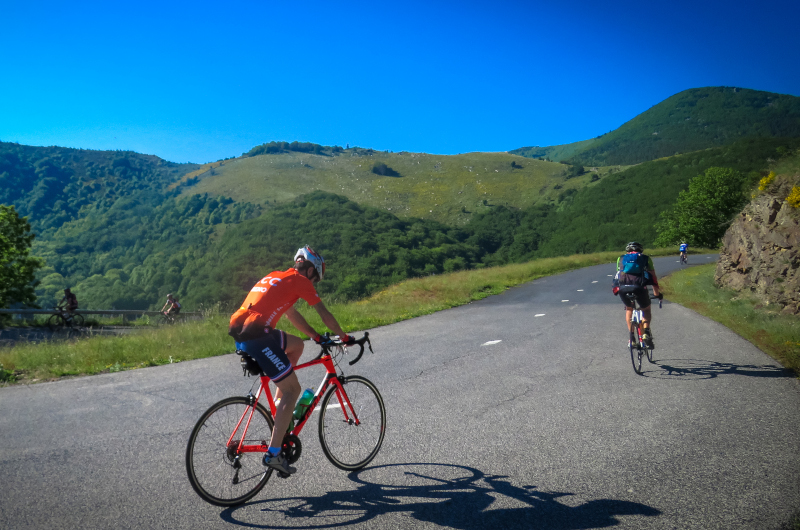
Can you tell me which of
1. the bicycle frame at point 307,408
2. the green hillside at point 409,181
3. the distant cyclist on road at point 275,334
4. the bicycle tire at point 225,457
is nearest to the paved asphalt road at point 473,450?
the bicycle tire at point 225,457

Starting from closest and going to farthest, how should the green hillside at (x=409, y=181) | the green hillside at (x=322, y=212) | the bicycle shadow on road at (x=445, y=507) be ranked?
the bicycle shadow on road at (x=445, y=507), the green hillside at (x=322, y=212), the green hillside at (x=409, y=181)

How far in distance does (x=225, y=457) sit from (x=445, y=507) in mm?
1692

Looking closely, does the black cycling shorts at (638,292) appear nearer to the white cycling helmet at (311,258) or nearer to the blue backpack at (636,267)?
the blue backpack at (636,267)

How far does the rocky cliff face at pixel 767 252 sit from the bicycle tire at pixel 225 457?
1348 cm

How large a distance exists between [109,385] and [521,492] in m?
6.28

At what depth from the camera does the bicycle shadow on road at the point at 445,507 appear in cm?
314

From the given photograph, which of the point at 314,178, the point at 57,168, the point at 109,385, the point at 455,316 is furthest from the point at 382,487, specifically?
the point at 57,168

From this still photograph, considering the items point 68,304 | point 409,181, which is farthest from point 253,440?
point 409,181

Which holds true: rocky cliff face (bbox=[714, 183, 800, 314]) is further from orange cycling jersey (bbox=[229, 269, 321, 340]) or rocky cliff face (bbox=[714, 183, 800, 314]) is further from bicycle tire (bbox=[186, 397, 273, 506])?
bicycle tire (bbox=[186, 397, 273, 506])

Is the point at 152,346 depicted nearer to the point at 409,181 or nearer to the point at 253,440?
the point at 253,440

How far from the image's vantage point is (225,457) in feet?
11.3

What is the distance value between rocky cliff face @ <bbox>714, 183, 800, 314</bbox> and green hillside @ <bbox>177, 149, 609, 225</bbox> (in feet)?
357

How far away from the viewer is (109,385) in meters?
6.86

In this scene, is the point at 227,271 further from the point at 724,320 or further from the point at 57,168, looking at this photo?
the point at 57,168
